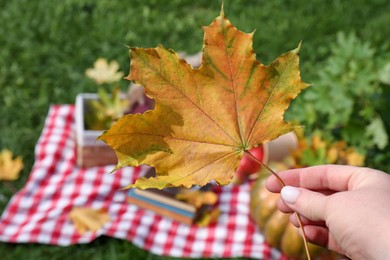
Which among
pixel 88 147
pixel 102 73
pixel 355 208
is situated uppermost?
pixel 102 73

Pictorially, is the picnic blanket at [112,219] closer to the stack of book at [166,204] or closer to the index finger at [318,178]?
the stack of book at [166,204]

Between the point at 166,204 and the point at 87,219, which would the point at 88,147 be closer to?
the point at 87,219

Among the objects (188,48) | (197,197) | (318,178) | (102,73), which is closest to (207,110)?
(318,178)

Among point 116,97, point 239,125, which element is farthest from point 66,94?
point 239,125

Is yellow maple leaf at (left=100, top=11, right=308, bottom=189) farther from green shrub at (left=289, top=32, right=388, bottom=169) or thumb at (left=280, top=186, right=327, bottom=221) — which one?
green shrub at (left=289, top=32, right=388, bottom=169)

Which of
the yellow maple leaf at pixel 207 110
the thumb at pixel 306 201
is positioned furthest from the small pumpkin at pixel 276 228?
the yellow maple leaf at pixel 207 110

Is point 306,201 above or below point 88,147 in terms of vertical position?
below

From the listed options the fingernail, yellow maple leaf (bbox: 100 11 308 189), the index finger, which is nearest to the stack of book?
the index finger
